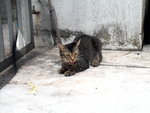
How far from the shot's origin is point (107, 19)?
5172 millimetres

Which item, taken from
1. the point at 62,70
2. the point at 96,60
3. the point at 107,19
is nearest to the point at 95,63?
the point at 96,60

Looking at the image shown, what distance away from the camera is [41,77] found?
13.5 ft

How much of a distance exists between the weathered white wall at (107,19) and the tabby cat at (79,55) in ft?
1.63

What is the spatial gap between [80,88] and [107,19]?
1832 millimetres

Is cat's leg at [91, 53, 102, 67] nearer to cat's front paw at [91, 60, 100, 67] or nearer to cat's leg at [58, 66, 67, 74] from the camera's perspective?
cat's front paw at [91, 60, 100, 67]

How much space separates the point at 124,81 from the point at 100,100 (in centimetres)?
64

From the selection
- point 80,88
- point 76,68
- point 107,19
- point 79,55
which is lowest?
point 80,88

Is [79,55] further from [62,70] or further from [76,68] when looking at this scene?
[62,70]

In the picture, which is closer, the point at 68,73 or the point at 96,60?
the point at 68,73

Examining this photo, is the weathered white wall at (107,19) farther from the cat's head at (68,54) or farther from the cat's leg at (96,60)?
the cat's head at (68,54)

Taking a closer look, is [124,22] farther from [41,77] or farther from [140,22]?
[41,77]

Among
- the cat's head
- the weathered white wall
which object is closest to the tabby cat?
the cat's head

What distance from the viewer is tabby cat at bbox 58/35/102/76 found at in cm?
412

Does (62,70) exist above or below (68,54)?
below
